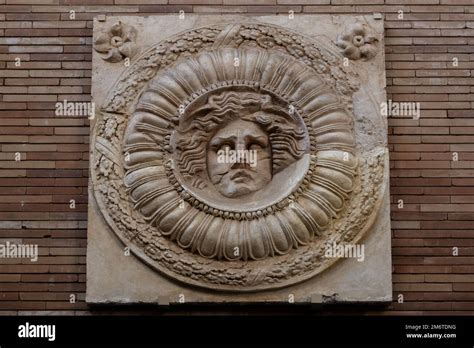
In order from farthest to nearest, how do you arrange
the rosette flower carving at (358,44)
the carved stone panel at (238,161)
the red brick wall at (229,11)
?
the rosette flower carving at (358,44)
the red brick wall at (229,11)
the carved stone panel at (238,161)

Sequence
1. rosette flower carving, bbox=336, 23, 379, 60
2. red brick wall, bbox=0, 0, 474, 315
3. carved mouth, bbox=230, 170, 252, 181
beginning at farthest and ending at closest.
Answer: rosette flower carving, bbox=336, 23, 379, 60, carved mouth, bbox=230, 170, 252, 181, red brick wall, bbox=0, 0, 474, 315

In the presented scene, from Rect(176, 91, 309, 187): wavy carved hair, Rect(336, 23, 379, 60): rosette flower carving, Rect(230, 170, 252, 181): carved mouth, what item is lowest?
Rect(230, 170, 252, 181): carved mouth

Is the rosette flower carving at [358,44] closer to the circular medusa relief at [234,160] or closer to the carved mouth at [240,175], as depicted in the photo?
the circular medusa relief at [234,160]

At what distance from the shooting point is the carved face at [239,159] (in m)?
8.84

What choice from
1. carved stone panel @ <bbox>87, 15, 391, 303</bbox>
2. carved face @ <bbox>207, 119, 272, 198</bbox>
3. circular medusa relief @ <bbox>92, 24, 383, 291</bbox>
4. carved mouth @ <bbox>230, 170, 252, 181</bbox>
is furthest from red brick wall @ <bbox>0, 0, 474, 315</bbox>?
carved mouth @ <bbox>230, 170, 252, 181</bbox>

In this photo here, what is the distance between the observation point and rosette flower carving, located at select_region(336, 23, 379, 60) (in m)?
8.98

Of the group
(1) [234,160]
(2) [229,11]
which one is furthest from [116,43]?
(1) [234,160]

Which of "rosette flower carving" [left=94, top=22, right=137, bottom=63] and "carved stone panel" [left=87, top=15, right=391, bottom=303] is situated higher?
"rosette flower carving" [left=94, top=22, right=137, bottom=63]

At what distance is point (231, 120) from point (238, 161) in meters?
0.29

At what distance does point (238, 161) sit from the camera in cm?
884

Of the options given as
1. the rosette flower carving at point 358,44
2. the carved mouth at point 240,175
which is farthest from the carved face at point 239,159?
the rosette flower carving at point 358,44

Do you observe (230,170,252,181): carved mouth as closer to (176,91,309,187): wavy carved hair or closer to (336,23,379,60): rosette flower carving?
(176,91,309,187): wavy carved hair

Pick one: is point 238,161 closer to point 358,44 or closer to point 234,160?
point 234,160

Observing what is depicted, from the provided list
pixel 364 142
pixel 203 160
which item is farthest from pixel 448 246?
pixel 203 160
